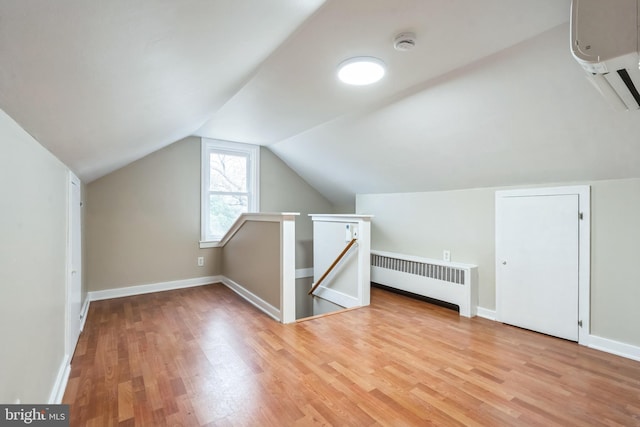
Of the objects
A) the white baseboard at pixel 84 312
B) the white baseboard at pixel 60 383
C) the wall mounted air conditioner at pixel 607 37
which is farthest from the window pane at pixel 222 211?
A: the wall mounted air conditioner at pixel 607 37

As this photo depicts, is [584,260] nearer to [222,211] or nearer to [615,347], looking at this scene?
[615,347]

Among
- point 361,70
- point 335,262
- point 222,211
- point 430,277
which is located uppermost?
point 361,70

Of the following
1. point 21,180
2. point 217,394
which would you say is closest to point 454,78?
point 21,180

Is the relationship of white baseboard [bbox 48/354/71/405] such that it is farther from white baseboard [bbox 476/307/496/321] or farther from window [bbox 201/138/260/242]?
white baseboard [bbox 476/307/496/321]

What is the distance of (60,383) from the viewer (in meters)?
1.98

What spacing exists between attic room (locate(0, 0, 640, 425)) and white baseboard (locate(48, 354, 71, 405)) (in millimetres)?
35

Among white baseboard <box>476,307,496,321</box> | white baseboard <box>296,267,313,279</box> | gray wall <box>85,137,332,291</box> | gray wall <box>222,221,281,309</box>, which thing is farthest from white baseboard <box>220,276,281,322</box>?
white baseboard <box>476,307,496,321</box>

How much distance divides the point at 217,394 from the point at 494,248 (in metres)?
3.15

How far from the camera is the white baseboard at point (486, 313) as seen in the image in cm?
340

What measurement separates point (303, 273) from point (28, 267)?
4.61 m

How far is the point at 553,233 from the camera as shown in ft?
9.67

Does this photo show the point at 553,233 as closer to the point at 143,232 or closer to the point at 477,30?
the point at 477,30

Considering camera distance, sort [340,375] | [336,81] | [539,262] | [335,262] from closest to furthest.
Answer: [340,375], [336,81], [539,262], [335,262]

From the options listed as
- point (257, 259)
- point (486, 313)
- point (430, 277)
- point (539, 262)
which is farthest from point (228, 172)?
point (539, 262)
